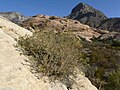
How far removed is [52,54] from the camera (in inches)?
283

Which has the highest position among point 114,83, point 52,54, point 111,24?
point 52,54

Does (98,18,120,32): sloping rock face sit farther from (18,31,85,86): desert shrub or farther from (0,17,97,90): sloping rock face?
(0,17,97,90): sloping rock face

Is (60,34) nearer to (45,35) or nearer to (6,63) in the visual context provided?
(45,35)

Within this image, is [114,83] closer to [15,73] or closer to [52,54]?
[52,54]

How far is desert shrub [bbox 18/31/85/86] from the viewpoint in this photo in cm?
688

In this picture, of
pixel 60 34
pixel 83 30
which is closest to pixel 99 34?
pixel 83 30

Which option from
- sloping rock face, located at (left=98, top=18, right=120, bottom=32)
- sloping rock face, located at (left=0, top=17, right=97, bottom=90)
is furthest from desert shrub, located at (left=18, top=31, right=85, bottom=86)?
sloping rock face, located at (left=98, top=18, right=120, bottom=32)

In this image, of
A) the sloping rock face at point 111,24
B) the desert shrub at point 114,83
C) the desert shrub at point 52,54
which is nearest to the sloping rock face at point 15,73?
the desert shrub at point 52,54

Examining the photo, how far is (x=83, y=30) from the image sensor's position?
83500 millimetres

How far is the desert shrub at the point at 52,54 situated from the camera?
22.6 feet

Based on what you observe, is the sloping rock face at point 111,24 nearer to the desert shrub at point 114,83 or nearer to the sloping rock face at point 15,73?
the desert shrub at point 114,83

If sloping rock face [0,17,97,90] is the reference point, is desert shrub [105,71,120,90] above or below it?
below

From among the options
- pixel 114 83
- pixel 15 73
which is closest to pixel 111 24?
pixel 114 83

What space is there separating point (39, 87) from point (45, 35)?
6.01 feet
